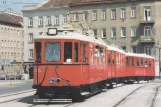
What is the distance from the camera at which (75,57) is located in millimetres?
18375

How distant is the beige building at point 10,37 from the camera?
317 feet

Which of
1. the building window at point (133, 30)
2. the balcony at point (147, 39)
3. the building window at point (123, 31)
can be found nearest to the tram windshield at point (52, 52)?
the balcony at point (147, 39)

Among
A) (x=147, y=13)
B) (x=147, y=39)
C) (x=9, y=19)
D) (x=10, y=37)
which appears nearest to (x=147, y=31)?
(x=147, y=39)

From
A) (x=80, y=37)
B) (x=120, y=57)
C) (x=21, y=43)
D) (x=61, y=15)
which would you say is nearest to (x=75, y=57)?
(x=80, y=37)

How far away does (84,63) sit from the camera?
749 inches

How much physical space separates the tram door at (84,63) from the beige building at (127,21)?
157 feet

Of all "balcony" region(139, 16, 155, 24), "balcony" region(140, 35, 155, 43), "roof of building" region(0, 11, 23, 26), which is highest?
"roof of building" region(0, 11, 23, 26)

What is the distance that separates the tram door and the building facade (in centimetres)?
5777

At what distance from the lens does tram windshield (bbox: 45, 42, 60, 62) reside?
18.1 metres

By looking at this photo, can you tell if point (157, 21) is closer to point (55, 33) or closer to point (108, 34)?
point (108, 34)

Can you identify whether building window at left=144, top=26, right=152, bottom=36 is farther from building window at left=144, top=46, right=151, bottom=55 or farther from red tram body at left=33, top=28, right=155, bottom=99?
red tram body at left=33, top=28, right=155, bottom=99

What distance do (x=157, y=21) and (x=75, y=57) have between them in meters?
52.3

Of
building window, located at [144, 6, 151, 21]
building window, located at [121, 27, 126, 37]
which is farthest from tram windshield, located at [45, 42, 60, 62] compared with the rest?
building window, located at [121, 27, 126, 37]

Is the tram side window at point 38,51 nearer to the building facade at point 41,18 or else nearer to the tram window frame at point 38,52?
the tram window frame at point 38,52
